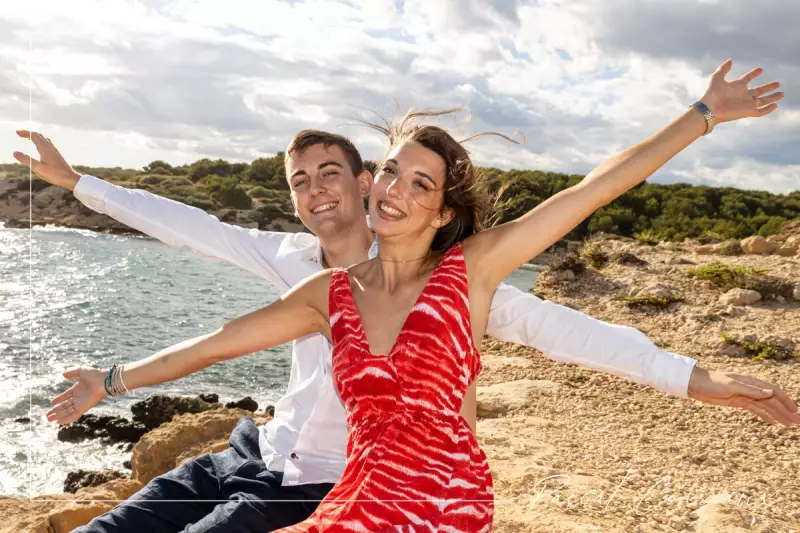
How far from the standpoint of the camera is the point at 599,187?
2166mm

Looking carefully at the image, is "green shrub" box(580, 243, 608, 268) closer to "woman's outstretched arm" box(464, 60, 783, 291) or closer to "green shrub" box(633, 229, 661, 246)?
"green shrub" box(633, 229, 661, 246)

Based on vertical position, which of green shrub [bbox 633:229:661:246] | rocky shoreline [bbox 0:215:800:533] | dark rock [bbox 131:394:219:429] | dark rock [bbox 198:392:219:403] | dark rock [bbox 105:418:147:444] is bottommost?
dark rock [bbox 105:418:147:444]

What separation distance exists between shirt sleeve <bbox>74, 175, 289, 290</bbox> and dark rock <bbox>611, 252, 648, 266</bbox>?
35.1ft

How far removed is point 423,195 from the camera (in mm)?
2221

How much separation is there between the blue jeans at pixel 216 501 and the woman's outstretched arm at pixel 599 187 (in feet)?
3.38

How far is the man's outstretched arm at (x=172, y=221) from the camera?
316 centimetres

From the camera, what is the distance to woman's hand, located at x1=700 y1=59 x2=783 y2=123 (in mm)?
2318

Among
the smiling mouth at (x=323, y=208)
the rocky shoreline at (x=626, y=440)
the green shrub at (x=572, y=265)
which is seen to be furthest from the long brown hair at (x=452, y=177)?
the green shrub at (x=572, y=265)

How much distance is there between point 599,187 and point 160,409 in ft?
21.3

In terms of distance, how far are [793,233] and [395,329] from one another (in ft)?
49.8

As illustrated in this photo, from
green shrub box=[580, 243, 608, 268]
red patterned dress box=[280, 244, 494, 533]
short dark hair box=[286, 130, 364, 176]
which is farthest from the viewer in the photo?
green shrub box=[580, 243, 608, 268]

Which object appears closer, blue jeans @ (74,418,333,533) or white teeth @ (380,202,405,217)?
white teeth @ (380,202,405,217)

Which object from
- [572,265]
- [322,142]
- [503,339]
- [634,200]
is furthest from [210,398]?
[634,200]

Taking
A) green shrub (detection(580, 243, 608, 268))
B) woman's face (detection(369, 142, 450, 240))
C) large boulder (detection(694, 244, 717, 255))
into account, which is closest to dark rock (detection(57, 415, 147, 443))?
woman's face (detection(369, 142, 450, 240))
